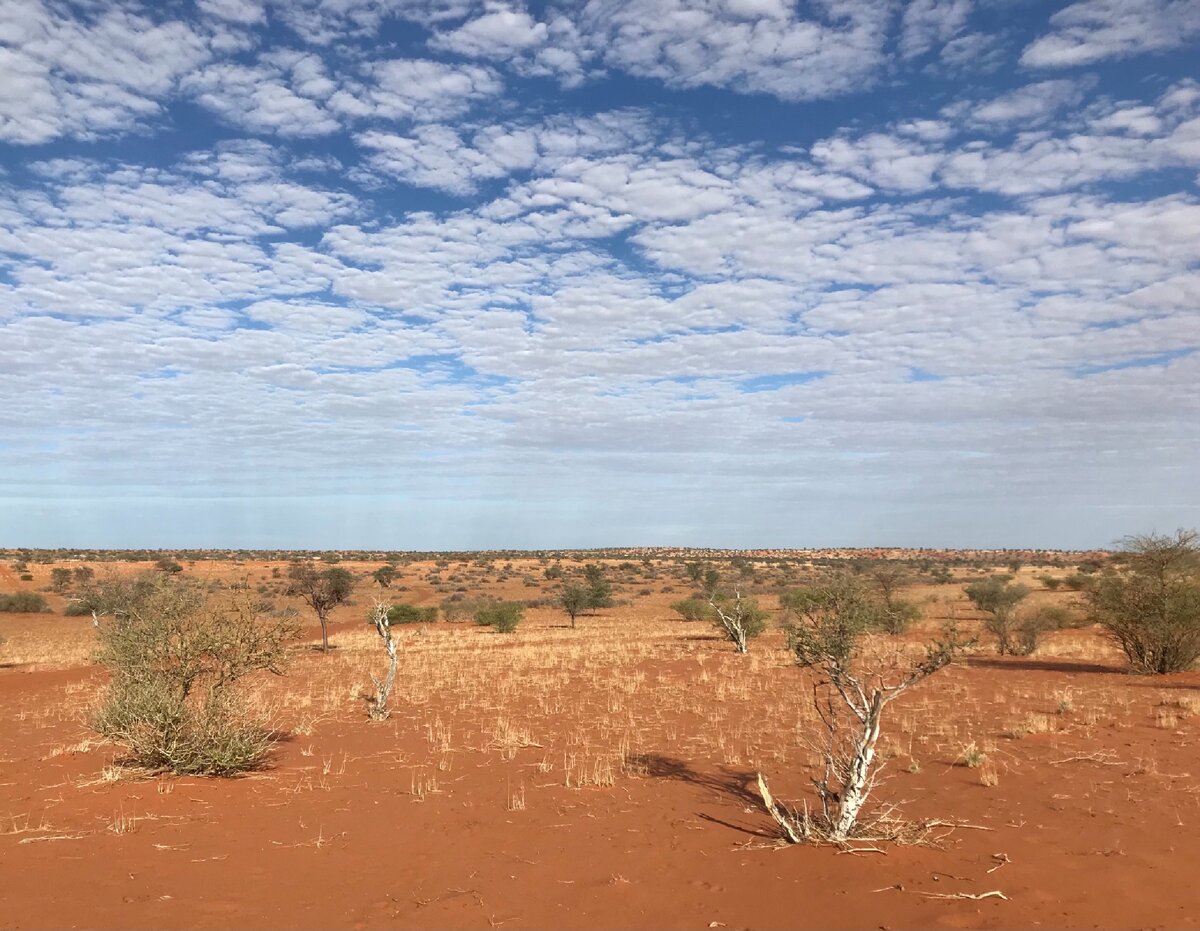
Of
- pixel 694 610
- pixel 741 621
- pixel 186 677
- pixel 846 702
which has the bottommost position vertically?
pixel 694 610

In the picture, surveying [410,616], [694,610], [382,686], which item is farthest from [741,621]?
[410,616]

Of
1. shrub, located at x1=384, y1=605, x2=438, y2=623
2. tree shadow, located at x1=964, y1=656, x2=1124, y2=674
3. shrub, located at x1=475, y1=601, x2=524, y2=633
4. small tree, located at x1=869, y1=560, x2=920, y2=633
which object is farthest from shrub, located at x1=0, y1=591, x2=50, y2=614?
tree shadow, located at x1=964, y1=656, x2=1124, y2=674

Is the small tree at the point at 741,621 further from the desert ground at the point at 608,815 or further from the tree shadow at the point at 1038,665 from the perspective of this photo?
the desert ground at the point at 608,815

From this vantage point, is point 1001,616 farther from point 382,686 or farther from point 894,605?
point 382,686

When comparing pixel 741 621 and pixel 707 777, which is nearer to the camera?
pixel 707 777

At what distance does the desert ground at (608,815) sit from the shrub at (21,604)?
2775 centimetres

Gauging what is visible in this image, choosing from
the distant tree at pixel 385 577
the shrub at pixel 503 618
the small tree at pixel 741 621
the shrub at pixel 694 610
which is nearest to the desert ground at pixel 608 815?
the small tree at pixel 741 621

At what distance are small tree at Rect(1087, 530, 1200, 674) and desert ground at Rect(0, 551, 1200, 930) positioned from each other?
1.13 metres

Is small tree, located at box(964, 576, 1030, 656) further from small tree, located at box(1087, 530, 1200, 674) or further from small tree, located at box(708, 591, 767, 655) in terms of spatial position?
small tree, located at box(708, 591, 767, 655)

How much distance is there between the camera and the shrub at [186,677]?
33.4ft

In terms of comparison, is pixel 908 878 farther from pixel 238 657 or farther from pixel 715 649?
pixel 715 649

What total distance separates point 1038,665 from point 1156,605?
3.31 m

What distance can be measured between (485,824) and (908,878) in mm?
4263

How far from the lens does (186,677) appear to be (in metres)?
11.0
